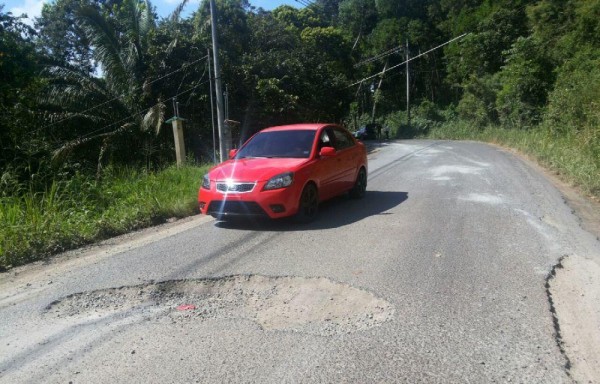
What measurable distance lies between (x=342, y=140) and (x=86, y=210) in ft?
14.9

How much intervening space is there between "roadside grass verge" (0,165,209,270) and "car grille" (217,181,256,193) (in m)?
1.66

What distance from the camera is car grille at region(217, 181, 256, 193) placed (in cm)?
762

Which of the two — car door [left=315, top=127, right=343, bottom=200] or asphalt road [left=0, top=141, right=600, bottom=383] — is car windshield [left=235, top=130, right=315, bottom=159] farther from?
asphalt road [left=0, top=141, right=600, bottom=383]

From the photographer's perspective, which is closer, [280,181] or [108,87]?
[280,181]

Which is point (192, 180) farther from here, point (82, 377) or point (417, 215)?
point (82, 377)

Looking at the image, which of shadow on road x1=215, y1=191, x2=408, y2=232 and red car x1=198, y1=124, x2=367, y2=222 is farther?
shadow on road x1=215, y1=191, x2=408, y2=232

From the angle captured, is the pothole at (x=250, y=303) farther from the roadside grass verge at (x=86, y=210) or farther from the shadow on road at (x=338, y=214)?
the shadow on road at (x=338, y=214)

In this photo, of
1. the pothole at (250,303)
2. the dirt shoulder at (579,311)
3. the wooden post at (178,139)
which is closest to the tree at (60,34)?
the wooden post at (178,139)

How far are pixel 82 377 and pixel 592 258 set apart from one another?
5145mm

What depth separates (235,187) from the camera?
7703 millimetres

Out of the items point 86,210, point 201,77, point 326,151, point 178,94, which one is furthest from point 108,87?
A: point 326,151

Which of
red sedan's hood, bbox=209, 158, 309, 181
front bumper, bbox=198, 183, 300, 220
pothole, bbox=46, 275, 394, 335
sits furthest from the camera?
red sedan's hood, bbox=209, 158, 309, 181

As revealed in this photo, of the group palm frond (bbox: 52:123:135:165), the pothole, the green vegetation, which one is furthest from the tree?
the pothole

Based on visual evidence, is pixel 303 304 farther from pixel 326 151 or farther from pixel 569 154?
pixel 569 154
